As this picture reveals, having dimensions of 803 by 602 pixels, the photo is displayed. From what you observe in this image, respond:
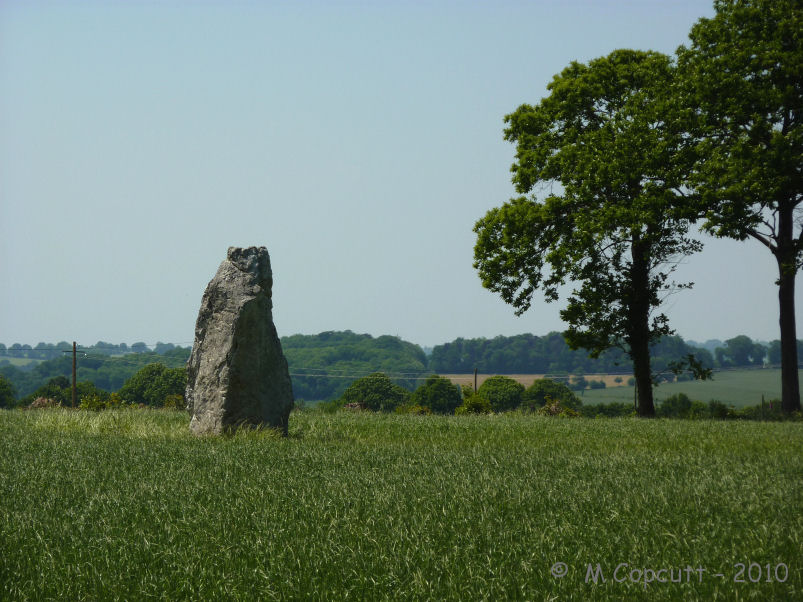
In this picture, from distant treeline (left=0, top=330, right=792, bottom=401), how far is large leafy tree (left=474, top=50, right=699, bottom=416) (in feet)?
160

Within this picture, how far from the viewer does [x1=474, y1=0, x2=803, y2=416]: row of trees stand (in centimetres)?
2084

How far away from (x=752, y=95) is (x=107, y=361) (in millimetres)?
69132

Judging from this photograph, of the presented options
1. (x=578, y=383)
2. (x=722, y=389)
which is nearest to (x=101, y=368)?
(x=578, y=383)

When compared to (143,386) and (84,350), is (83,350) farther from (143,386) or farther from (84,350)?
(143,386)

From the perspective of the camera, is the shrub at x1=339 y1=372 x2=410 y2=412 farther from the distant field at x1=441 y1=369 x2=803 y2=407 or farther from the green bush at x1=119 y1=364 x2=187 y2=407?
the distant field at x1=441 y1=369 x2=803 y2=407

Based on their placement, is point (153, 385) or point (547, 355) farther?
point (547, 355)

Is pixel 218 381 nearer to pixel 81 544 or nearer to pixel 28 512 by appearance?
pixel 28 512

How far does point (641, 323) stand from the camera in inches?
922

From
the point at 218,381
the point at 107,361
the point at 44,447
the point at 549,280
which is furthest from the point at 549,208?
the point at 107,361

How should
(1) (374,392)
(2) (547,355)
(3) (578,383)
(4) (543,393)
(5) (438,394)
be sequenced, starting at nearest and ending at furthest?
(5) (438,394)
(1) (374,392)
(4) (543,393)
(3) (578,383)
(2) (547,355)

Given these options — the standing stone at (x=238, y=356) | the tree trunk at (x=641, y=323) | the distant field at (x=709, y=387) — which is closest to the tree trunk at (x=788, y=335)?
the tree trunk at (x=641, y=323)

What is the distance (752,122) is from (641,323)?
6754mm

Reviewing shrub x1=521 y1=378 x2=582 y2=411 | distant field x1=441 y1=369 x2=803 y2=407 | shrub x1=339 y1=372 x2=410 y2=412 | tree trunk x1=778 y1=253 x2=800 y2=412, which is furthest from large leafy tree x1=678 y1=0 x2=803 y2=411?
distant field x1=441 y1=369 x2=803 y2=407

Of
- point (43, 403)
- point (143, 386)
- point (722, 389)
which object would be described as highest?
point (43, 403)
